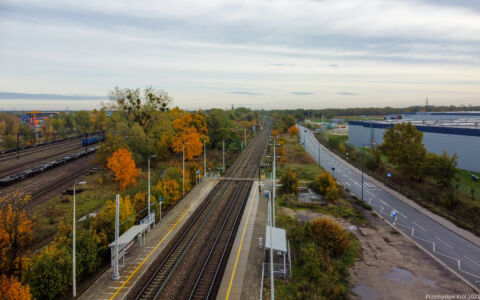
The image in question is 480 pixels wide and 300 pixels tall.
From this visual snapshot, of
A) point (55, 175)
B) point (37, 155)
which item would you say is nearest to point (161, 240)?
point (55, 175)

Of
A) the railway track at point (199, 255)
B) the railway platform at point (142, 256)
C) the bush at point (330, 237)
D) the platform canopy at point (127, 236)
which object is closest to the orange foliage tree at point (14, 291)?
the railway platform at point (142, 256)

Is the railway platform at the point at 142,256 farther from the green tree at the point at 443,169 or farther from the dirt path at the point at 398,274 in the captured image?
the green tree at the point at 443,169

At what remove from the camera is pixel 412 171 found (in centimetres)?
4131

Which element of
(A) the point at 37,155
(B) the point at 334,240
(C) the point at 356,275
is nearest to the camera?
(C) the point at 356,275

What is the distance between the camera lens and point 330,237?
21.4m

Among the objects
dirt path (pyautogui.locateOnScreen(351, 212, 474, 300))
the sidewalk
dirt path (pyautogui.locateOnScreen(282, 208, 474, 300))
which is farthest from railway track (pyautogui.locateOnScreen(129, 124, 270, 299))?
the sidewalk

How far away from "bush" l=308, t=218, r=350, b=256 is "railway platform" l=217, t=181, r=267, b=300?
4.37 meters

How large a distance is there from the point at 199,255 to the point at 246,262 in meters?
3.52

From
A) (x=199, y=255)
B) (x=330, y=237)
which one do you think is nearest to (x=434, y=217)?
(x=330, y=237)

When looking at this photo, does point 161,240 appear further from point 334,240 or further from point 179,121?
point 179,121

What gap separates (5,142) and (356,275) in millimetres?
79915

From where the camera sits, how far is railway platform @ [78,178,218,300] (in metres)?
16.1

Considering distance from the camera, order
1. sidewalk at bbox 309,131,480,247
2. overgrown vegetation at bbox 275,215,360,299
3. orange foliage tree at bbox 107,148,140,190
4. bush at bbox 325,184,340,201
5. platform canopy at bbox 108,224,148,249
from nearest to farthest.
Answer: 1. overgrown vegetation at bbox 275,215,360,299
2. platform canopy at bbox 108,224,148,249
3. sidewalk at bbox 309,131,480,247
4. bush at bbox 325,184,340,201
5. orange foliage tree at bbox 107,148,140,190

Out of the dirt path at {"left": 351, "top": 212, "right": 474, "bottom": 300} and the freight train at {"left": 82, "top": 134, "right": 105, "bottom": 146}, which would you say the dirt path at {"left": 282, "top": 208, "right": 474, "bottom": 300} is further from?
the freight train at {"left": 82, "top": 134, "right": 105, "bottom": 146}
